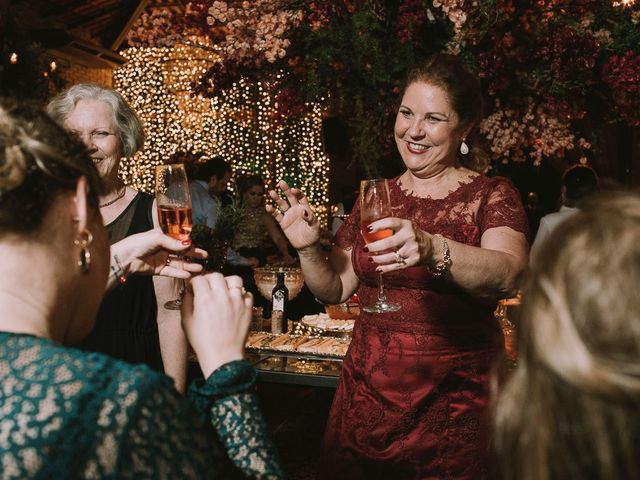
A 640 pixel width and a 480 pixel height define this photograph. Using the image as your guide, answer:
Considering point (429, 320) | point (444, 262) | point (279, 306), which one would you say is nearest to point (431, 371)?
point (429, 320)

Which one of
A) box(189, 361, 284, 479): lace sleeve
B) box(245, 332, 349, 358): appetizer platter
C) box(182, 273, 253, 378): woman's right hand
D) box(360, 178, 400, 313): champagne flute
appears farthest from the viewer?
box(245, 332, 349, 358): appetizer platter

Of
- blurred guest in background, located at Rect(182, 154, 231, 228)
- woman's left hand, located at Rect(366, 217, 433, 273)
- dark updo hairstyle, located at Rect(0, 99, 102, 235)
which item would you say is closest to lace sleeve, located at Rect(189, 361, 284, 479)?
dark updo hairstyle, located at Rect(0, 99, 102, 235)

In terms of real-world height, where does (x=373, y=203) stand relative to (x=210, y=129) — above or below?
below

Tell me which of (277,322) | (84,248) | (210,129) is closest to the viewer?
(84,248)

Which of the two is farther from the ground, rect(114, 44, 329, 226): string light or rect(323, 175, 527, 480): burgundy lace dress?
rect(114, 44, 329, 226): string light

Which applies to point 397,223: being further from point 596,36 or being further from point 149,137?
point 149,137

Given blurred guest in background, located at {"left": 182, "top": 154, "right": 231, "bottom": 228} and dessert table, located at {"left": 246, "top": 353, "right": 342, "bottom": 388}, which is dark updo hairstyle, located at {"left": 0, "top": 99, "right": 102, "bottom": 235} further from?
blurred guest in background, located at {"left": 182, "top": 154, "right": 231, "bottom": 228}

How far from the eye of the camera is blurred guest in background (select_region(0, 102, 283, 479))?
35.2 inches

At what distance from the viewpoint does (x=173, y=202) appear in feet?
6.29

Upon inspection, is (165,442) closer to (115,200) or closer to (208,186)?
(115,200)

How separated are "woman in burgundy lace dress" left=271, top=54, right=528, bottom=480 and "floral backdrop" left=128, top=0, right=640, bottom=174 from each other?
2.38 feet

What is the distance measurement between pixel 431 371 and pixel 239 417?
1.12 m

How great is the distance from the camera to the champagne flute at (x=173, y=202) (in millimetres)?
1896

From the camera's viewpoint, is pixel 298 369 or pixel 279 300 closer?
pixel 298 369
